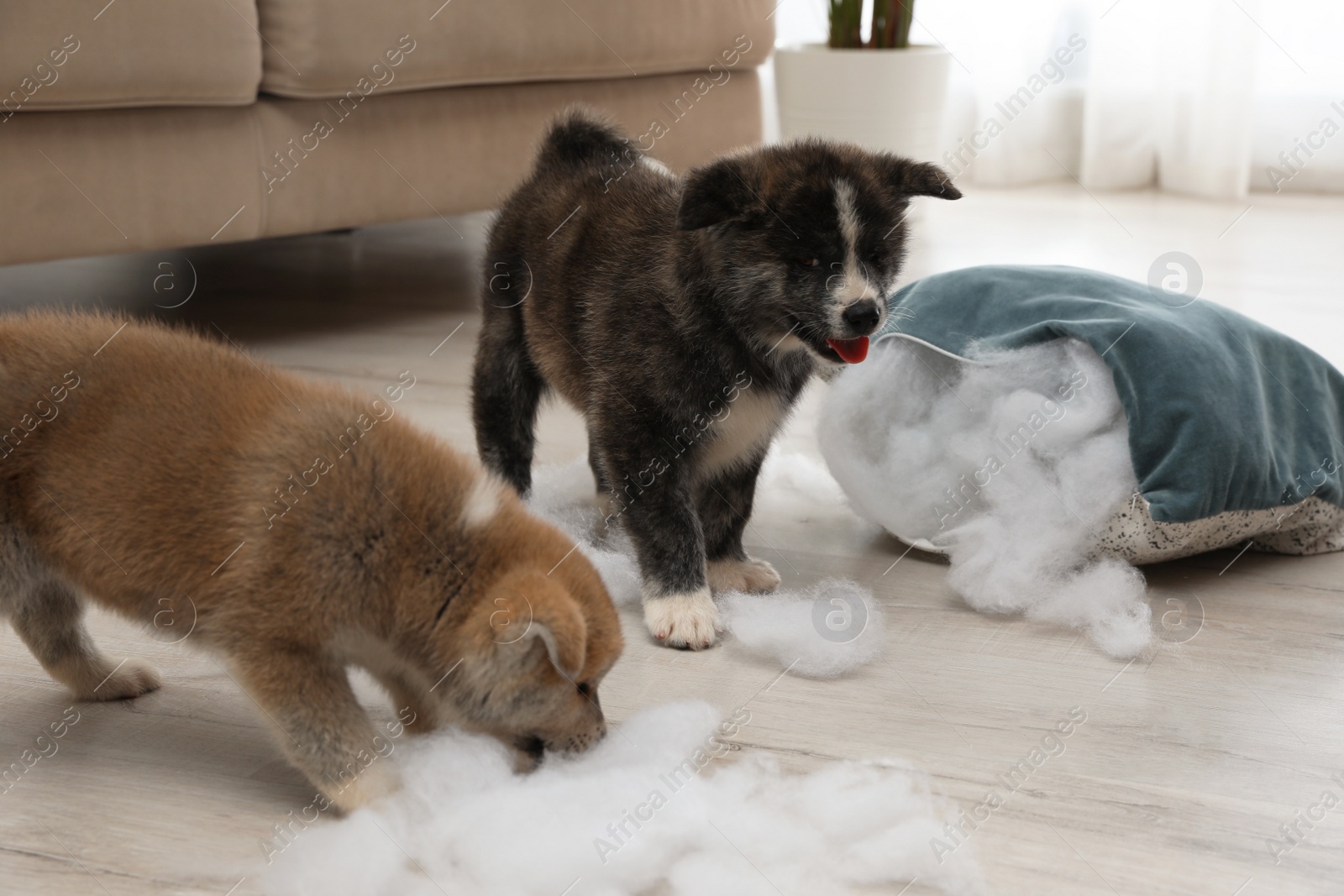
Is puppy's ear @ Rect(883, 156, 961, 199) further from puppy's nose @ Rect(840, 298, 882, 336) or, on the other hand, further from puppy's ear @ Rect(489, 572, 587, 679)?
puppy's ear @ Rect(489, 572, 587, 679)

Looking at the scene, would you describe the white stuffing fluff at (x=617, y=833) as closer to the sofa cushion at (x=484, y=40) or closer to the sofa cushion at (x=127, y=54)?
the sofa cushion at (x=127, y=54)

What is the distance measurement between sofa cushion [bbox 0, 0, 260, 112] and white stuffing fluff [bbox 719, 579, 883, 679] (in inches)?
69.8

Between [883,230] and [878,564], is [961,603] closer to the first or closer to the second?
[878,564]

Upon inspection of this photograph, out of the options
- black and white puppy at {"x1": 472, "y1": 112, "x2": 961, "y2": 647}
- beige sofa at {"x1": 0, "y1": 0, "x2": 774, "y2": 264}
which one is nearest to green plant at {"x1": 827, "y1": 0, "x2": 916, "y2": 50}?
beige sofa at {"x1": 0, "y1": 0, "x2": 774, "y2": 264}

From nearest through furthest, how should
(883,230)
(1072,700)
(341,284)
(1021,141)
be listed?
(1072,700) → (883,230) → (341,284) → (1021,141)

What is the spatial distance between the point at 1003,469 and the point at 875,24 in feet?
8.72

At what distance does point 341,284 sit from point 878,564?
2.46 metres

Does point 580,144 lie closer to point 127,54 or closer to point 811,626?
point 811,626

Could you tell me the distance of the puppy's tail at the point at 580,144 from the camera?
6.84ft

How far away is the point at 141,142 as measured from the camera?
9.22 ft

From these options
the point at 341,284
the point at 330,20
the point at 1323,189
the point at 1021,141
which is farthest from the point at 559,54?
the point at 1323,189

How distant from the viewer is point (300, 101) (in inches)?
121

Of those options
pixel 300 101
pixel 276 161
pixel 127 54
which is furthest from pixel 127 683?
pixel 300 101

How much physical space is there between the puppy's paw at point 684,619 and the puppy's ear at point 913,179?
24.8 inches
